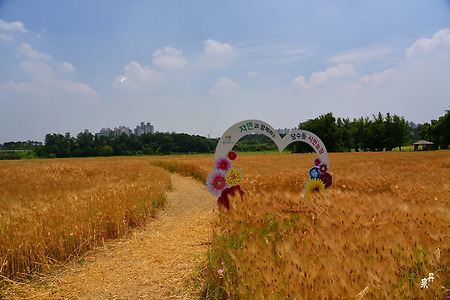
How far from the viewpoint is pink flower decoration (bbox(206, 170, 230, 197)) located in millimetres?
6785

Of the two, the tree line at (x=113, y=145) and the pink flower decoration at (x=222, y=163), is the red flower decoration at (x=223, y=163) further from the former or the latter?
the tree line at (x=113, y=145)

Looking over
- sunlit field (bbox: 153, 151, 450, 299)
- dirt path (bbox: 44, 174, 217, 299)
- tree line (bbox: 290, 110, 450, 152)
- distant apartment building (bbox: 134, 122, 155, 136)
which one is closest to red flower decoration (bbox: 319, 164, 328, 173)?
sunlit field (bbox: 153, 151, 450, 299)

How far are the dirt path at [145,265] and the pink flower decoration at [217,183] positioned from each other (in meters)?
1.03

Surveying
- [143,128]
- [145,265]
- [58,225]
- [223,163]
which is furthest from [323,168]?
[143,128]

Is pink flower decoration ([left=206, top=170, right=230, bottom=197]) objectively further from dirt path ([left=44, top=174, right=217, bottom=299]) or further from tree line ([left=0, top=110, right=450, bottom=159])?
tree line ([left=0, top=110, right=450, bottom=159])

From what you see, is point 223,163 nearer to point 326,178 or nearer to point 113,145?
point 326,178

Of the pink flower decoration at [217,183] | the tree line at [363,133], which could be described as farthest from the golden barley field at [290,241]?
the tree line at [363,133]

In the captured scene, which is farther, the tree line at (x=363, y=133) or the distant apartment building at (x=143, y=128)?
the distant apartment building at (x=143, y=128)

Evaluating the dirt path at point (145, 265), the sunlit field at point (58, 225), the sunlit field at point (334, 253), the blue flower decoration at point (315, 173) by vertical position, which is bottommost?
the dirt path at point (145, 265)

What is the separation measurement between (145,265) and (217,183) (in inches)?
104

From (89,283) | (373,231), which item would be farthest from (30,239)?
(373,231)

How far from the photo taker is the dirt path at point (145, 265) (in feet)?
12.8

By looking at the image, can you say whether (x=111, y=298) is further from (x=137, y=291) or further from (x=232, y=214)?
(x=232, y=214)

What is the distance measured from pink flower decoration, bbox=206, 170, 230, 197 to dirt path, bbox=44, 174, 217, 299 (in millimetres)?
1027
